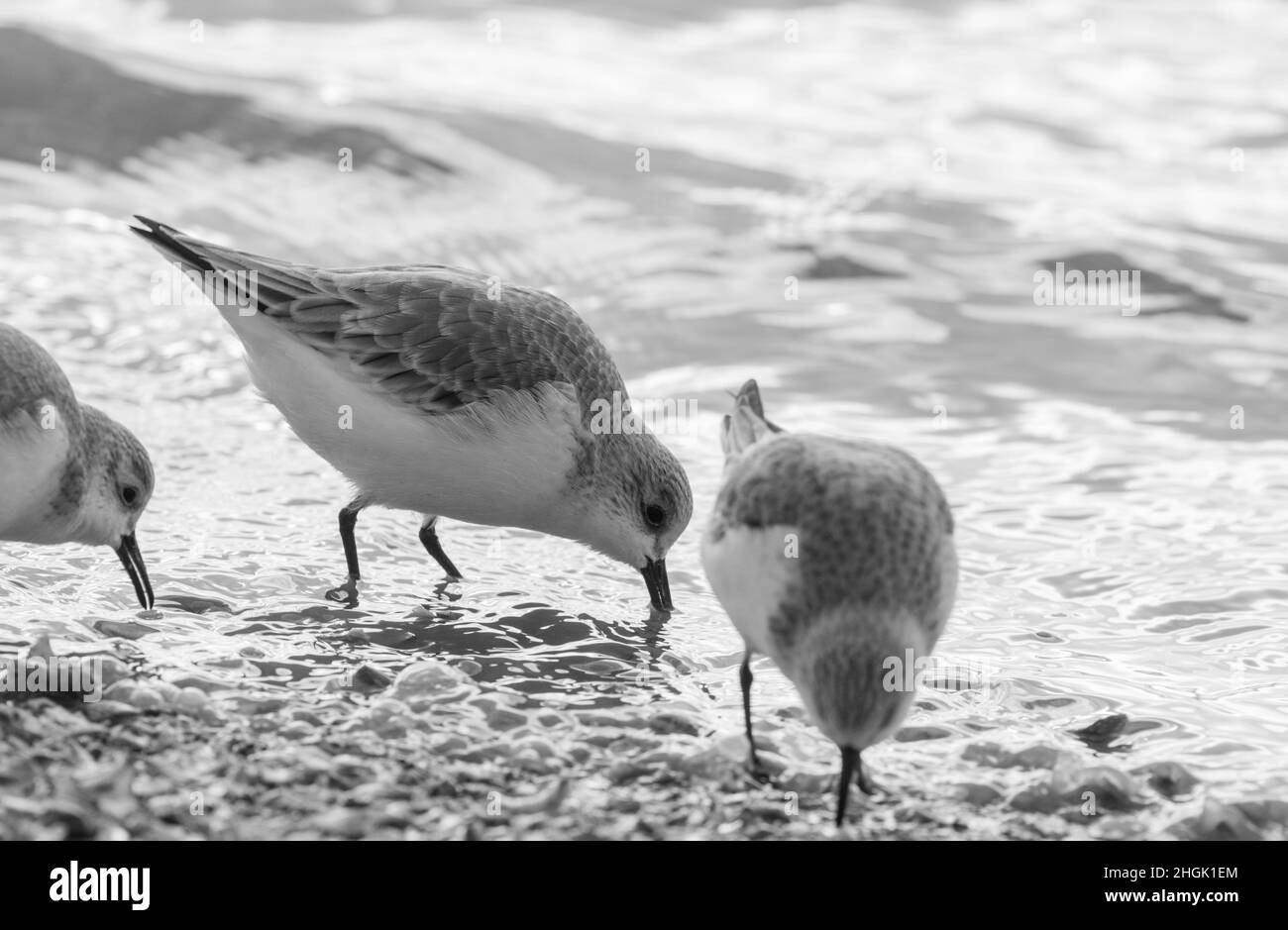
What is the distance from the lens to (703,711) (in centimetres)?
507

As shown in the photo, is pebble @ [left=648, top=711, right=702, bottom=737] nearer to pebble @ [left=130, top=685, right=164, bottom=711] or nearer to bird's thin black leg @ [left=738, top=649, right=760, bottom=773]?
Result: bird's thin black leg @ [left=738, top=649, right=760, bottom=773]

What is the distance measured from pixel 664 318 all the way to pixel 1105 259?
10.3ft

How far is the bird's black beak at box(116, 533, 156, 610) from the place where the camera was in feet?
18.6

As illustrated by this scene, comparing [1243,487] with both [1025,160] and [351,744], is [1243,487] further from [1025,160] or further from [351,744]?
[1025,160]

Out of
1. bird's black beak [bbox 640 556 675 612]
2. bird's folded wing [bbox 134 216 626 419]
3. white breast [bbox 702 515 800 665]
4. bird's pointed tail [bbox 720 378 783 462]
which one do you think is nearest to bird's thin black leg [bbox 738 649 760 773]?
white breast [bbox 702 515 800 665]

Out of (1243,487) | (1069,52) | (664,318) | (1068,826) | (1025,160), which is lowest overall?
(1068,826)

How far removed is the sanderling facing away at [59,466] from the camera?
17.7 feet

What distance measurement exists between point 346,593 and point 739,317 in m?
4.48

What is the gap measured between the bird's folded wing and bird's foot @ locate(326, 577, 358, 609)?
0.77 m

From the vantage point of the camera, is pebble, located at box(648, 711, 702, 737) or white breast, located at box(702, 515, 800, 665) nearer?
white breast, located at box(702, 515, 800, 665)

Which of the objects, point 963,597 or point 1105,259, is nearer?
point 963,597

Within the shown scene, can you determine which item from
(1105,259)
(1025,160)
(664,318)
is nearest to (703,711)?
(664,318)

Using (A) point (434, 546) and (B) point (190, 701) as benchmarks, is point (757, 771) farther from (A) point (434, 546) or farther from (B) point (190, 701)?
(A) point (434, 546)

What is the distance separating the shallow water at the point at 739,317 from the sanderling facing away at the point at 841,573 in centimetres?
48
